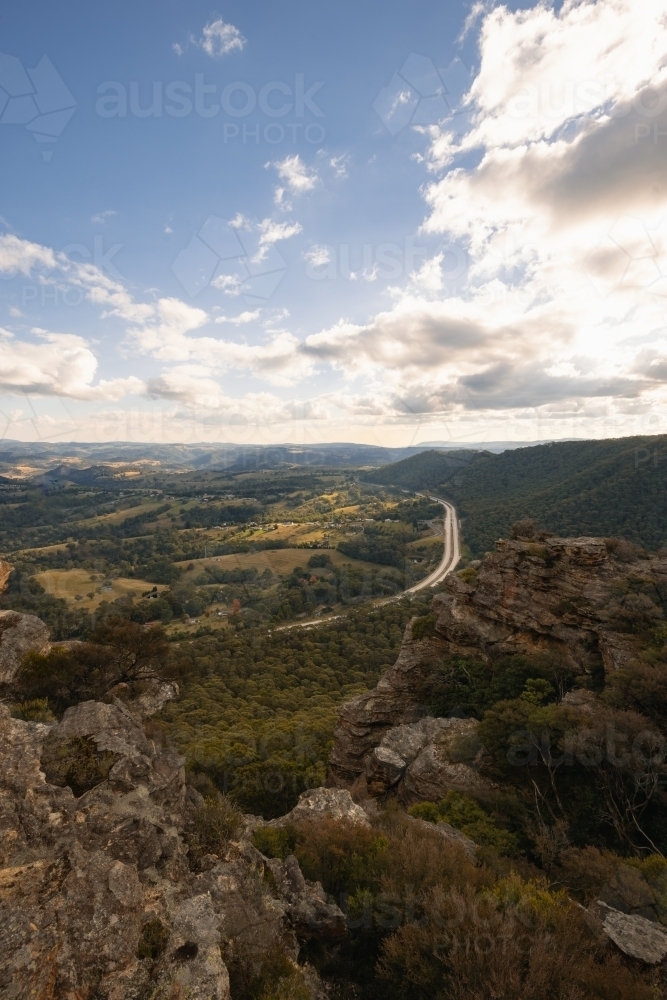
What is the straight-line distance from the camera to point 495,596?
27.4 metres

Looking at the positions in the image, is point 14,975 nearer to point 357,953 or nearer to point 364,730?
point 357,953

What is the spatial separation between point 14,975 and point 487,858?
12362 millimetres

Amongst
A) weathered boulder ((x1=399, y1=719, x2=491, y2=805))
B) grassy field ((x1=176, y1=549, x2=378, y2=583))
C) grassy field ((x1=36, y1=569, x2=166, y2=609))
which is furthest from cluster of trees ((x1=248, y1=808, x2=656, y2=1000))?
grassy field ((x1=176, y1=549, x2=378, y2=583))

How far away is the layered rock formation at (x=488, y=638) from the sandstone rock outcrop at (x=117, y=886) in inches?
447

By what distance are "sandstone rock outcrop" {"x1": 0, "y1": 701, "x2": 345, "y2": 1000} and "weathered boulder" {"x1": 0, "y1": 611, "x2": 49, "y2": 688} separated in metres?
6.73

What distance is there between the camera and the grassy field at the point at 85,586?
9425 centimetres

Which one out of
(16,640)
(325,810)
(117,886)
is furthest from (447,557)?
(117,886)

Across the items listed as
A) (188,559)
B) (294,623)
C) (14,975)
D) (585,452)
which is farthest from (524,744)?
(585,452)

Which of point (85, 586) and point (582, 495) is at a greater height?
point (582, 495)

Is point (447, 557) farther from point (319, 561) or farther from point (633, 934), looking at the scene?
point (633, 934)

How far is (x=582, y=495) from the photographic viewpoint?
96875 mm

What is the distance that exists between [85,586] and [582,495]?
12222 centimetres

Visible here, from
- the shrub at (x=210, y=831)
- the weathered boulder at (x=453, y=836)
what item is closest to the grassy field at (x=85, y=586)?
the shrub at (x=210, y=831)

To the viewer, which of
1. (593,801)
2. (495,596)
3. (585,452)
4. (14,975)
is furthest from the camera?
(585,452)
